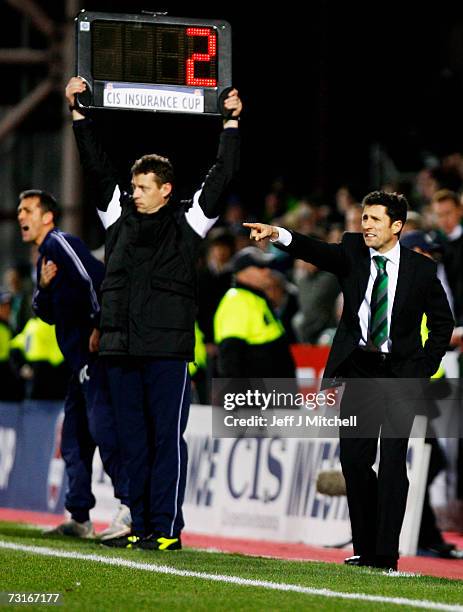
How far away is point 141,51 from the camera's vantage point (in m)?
8.77

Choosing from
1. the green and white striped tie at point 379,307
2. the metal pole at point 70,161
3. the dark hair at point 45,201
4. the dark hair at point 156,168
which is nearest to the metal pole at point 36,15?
the metal pole at point 70,161

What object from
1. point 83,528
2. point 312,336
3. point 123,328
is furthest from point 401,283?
point 312,336

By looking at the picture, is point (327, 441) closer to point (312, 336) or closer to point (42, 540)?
point (42, 540)

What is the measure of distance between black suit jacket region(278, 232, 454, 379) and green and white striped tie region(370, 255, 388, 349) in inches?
2.1

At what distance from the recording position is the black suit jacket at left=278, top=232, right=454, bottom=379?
8.09 meters

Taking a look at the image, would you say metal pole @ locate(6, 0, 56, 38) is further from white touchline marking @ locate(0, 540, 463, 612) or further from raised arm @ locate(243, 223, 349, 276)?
raised arm @ locate(243, 223, 349, 276)

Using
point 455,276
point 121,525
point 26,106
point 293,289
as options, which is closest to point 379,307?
point 121,525

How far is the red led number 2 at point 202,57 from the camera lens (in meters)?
8.82

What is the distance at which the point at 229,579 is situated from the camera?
282 inches

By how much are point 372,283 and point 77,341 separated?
2.43 metres

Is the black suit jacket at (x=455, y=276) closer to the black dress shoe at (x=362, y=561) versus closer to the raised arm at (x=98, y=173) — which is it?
the raised arm at (x=98, y=173)

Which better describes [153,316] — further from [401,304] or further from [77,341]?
[401,304]

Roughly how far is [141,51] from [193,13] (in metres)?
14.3

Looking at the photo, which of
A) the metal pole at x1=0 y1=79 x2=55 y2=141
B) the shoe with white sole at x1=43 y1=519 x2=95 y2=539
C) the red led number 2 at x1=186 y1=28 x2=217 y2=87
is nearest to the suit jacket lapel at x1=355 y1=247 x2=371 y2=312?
the red led number 2 at x1=186 y1=28 x2=217 y2=87
